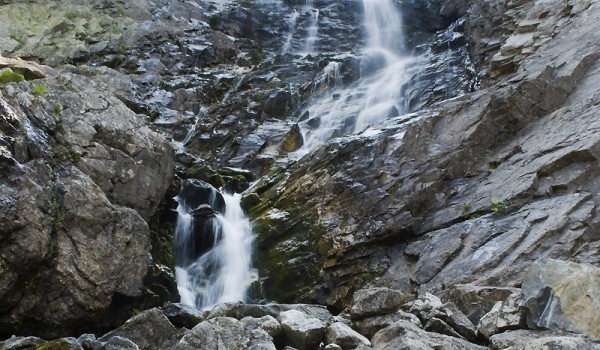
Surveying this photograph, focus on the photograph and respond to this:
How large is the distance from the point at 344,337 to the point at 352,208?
22.0ft

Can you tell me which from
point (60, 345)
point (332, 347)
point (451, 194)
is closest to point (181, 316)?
point (60, 345)

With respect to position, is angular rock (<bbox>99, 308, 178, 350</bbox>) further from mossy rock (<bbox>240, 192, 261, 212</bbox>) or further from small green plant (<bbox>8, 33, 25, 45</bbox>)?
small green plant (<bbox>8, 33, 25, 45</bbox>)

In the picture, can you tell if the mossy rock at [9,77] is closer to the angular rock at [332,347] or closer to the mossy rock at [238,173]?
the mossy rock at [238,173]

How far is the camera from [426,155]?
14.0 metres

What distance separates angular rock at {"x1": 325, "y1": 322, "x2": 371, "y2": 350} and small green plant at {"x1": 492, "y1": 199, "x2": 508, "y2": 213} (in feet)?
18.8

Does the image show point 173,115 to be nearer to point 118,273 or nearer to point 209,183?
point 209,183

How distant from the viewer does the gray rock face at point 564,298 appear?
232 inches

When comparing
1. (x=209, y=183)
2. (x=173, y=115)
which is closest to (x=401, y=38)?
(x=173, y=115)

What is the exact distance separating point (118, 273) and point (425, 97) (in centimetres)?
1526

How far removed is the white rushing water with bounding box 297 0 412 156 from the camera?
21.8 m

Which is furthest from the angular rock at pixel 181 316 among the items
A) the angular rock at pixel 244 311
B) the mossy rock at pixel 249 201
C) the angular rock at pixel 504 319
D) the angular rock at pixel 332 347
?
the mossy rock at pixel 249 201

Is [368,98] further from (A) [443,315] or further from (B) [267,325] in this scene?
(B) [267,325]

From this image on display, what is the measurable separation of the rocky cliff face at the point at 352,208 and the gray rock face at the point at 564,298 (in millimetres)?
23

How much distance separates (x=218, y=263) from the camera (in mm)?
14352
